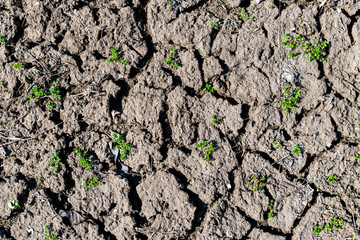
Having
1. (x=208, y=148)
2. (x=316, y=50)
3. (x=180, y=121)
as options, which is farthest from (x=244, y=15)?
(x=208, y=148)

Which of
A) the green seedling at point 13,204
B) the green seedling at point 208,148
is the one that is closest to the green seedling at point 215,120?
the green seedling at point 208,148

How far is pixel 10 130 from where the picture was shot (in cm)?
287

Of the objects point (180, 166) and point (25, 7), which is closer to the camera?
point (180, 166)

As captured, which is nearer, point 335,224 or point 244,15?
point 335,224

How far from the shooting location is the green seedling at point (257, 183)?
2760 mm

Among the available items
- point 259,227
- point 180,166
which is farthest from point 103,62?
point 259,227

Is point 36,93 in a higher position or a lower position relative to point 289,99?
lower

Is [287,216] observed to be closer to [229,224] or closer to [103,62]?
[229,224]

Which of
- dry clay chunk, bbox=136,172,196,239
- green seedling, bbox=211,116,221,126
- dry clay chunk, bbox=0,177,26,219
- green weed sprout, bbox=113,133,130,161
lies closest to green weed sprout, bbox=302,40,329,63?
green seedling, bbox=211,116,221,126

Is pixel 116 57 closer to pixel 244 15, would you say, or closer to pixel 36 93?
pixel 36 93

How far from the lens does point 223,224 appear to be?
275cm

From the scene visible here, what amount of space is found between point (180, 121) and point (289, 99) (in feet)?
3.18

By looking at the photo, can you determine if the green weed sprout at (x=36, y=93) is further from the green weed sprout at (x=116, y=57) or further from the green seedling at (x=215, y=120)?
the green seedling at (x=215, y=120)

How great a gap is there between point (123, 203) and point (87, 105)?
0.91 metres
